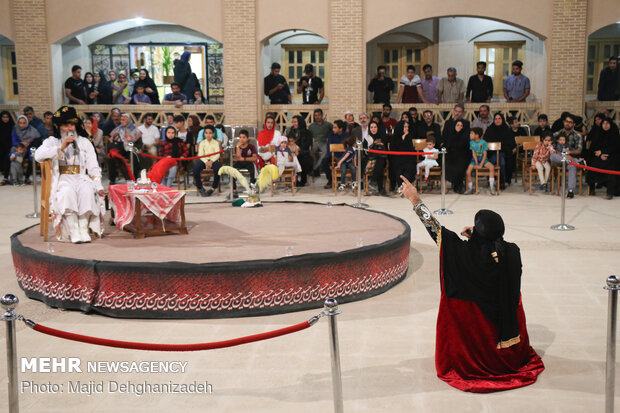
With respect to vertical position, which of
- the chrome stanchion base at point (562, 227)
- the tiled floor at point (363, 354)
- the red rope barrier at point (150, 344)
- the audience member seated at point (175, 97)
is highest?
the audience member seated at point (175, 97)

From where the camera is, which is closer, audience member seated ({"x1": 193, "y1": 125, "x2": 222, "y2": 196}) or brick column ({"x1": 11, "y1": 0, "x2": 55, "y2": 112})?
audience member seated ({"x1": 193, "y1": 125, "x2": 222, "y2": 196})

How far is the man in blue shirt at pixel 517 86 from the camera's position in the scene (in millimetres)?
14656

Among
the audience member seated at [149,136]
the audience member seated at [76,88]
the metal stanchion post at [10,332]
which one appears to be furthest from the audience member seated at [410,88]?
the metal stanchion post at [10,332]

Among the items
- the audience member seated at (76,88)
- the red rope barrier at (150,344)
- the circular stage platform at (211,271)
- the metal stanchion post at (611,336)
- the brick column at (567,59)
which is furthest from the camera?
the audience member seated at (76,88)

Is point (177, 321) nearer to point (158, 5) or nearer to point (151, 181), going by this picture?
point (151, 181)

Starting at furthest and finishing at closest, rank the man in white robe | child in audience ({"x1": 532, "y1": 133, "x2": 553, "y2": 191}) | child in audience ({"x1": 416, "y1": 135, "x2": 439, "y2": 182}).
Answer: child in audience ({"x1": 416, "y1": 135, "x2": 439, "y2": 182}) → child in audience ({"x1": 532, "y1": 133, "x2": 553, "y2": 191}) → the man in white robe

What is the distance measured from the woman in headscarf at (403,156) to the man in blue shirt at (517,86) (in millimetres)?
3831

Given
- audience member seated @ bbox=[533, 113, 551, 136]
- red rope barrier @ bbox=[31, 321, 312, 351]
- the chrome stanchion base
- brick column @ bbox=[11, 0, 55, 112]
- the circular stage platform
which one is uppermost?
brick column @ bbox=[11, 0, 55, 112]

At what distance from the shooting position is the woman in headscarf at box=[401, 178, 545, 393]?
416 centimetres

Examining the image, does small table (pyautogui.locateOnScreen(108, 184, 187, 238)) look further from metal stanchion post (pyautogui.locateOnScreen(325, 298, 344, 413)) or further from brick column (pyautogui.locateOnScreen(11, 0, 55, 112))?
brick column (pyautogui.locateOnScreen(11, 0, 55, 112))

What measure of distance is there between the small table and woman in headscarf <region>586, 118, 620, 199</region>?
7.32 m

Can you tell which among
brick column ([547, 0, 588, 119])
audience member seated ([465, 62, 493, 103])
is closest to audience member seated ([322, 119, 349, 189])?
audience member seated ([465, 62, 493, 103])

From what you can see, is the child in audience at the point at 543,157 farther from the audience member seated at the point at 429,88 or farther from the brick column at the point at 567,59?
the audience member seated at the point at 429,88

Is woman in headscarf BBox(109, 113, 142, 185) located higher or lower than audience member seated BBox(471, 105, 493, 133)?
lower
